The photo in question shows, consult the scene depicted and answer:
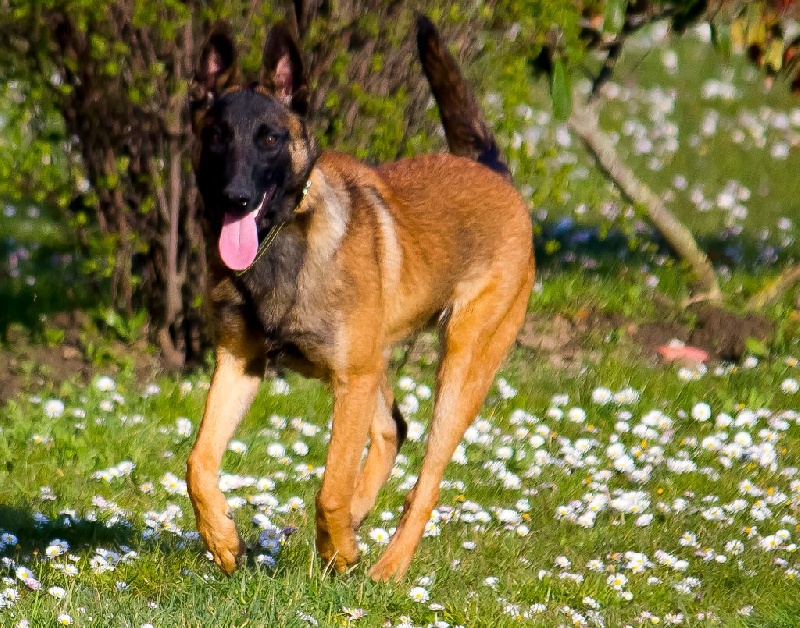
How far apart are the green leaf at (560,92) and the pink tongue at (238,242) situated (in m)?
2.88

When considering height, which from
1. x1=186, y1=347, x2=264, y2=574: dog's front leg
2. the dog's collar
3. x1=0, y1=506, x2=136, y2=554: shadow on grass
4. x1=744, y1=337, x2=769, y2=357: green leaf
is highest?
x1=744, y1=337, x2=769, y2=357: green leaf

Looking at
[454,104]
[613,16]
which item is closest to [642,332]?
[613,16]

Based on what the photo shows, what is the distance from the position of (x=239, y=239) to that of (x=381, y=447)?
143 centimetres

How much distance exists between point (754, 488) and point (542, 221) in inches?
183

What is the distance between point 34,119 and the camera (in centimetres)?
659

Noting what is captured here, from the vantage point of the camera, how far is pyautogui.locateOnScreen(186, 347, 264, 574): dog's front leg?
427 cm

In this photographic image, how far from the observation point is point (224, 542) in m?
4.27

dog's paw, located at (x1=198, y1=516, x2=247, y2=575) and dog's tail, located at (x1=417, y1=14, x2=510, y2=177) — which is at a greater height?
dog's tail, located at (x1=417, y1=14, x2=510, y2=177)

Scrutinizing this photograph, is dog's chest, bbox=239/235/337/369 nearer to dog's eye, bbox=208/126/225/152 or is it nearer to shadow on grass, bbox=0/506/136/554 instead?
dog's eye, bbox=208/126/225/152

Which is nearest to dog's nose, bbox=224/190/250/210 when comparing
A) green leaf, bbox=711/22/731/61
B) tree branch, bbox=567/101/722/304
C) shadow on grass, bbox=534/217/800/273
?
green leaf, bbox=711/22/731/61

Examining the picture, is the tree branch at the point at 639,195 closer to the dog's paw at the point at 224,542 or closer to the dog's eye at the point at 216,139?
the dog's eye at the point at 216,139

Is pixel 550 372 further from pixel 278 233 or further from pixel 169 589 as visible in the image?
pixel 169 589

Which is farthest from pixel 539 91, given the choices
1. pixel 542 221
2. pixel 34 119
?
pixel 34 119

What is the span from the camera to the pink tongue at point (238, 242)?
4.29 meters
